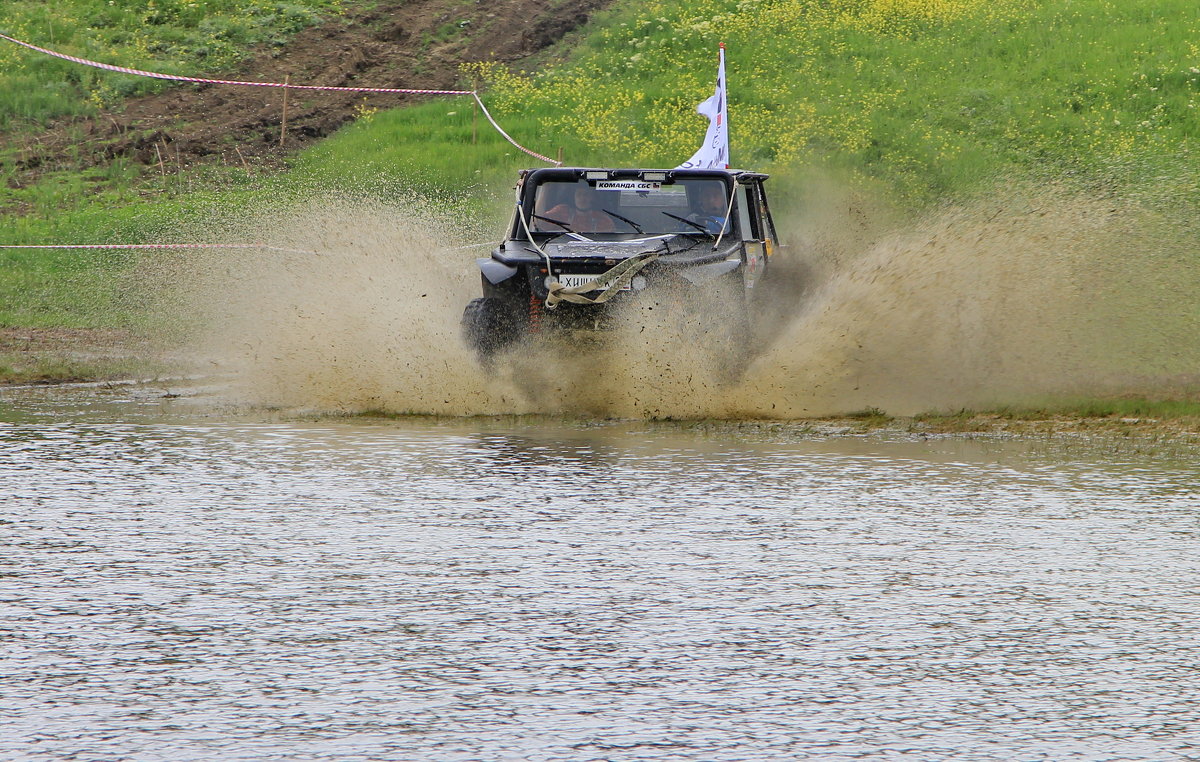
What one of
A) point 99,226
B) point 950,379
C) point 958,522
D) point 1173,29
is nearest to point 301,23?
point 99,226

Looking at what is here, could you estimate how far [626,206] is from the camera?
12344 mm

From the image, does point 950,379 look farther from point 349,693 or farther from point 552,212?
point 349,693

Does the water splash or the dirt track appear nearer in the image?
the water splash

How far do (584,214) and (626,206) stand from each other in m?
0.33

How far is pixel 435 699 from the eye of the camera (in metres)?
4.39

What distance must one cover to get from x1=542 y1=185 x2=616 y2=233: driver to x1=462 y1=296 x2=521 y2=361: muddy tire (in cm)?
130

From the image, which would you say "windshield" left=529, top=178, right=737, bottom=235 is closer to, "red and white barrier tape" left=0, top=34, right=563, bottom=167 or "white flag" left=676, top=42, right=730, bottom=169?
"white flag" left=676, top=42, right=730, bottom=169

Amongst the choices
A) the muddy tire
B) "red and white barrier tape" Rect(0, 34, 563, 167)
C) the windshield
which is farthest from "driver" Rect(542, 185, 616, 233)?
"red and white barrier tape" Rect(0, 34, 563, 167)

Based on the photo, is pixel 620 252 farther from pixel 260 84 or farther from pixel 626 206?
pixel 260 84

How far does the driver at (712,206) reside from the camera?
12.2m

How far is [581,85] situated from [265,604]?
24046 mm

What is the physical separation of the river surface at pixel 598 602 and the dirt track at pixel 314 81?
58.9 ft

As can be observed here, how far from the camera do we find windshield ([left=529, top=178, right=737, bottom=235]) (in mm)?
12219

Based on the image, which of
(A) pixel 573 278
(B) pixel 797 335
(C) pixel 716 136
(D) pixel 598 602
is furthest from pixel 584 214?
(D) pixel 598 602
